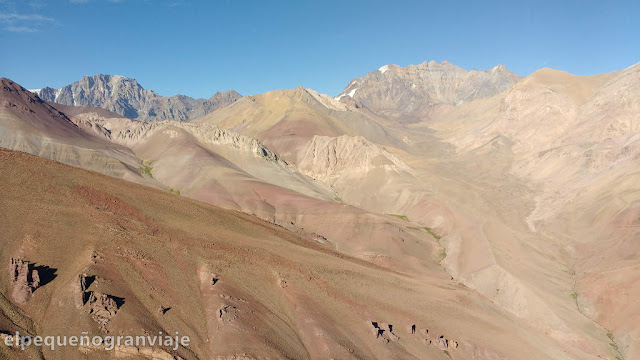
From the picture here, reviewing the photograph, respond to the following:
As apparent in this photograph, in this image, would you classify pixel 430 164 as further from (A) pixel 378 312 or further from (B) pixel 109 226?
(B) pixel 109 226

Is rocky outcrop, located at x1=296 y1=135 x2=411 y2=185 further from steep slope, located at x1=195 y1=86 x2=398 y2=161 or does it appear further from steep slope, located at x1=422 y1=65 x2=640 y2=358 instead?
steep slope, located at x1=422 y1=65 x2=640 y2=358

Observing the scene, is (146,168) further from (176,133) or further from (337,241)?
(337,241)

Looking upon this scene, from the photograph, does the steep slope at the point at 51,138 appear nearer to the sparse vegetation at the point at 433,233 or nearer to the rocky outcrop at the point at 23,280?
the sparse vegetation at the point at 433,233

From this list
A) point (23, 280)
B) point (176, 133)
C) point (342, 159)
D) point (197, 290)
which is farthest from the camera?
point (176, 133)

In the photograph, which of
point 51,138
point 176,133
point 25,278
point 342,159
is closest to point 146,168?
point 176,133

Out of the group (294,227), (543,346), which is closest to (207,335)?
(543,346)

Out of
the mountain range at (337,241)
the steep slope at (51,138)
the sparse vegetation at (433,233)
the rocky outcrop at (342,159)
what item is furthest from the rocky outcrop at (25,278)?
the rocky outcrop at (342,159)
